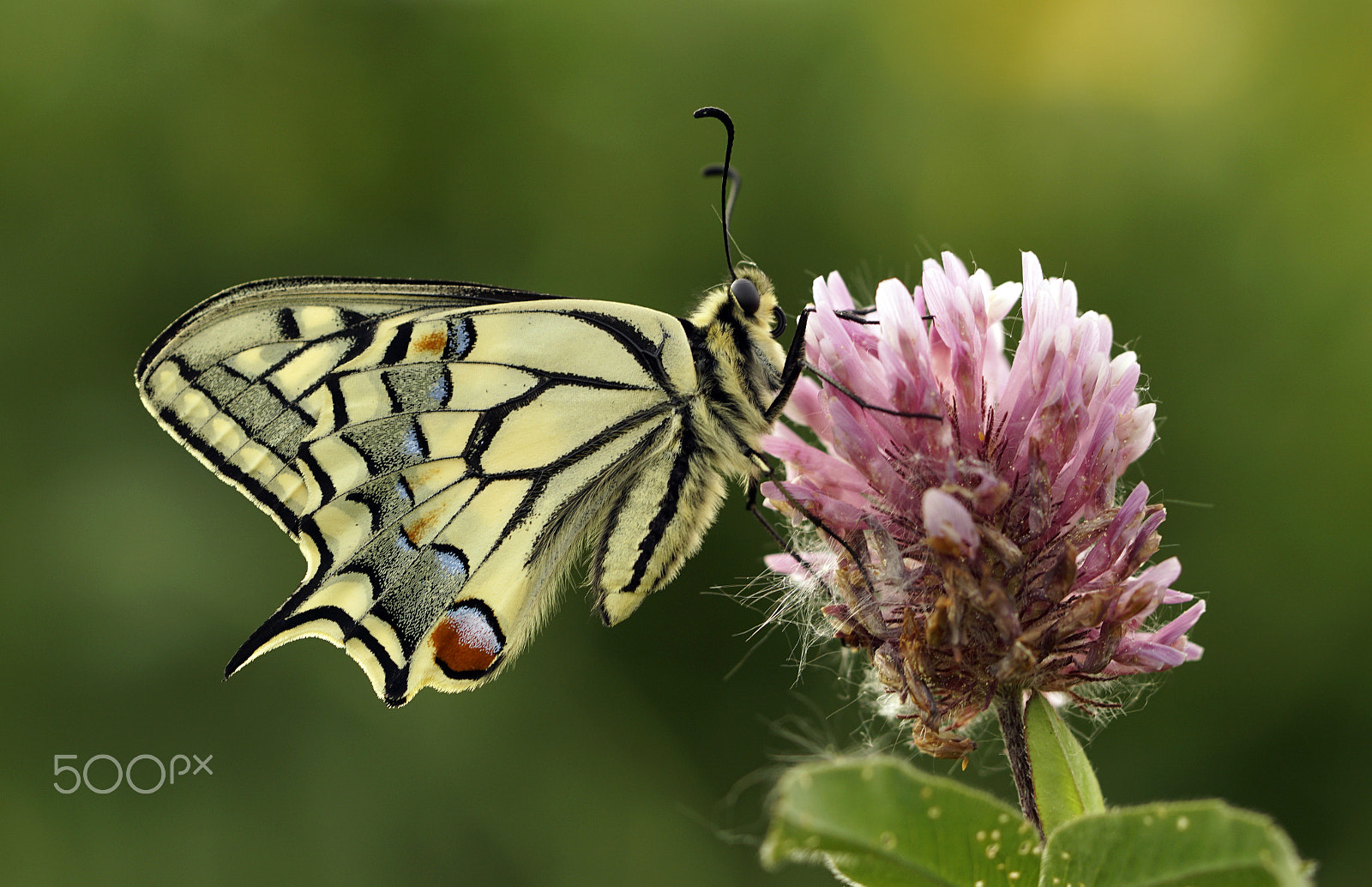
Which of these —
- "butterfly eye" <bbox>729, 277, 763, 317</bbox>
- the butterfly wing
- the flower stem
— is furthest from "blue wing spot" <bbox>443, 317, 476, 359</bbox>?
the flower stem

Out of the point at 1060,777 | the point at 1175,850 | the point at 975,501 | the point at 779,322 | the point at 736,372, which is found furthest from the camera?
the point at 779,322

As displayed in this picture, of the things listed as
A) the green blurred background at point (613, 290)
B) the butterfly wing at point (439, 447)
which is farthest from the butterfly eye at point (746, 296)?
the green blurred background at point (613, 290)

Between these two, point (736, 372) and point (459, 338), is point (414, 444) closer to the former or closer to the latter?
point (459, 338)

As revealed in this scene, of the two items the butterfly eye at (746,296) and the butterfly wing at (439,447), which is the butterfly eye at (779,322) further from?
the butterfly wing at (439,447)

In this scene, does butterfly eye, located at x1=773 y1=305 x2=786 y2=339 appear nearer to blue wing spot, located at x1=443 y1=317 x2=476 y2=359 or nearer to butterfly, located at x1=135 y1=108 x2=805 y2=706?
butterfly, located at x1=135 y1=108 x2=805 y2=706

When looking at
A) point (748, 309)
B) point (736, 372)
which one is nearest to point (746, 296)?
point (748, 309)
